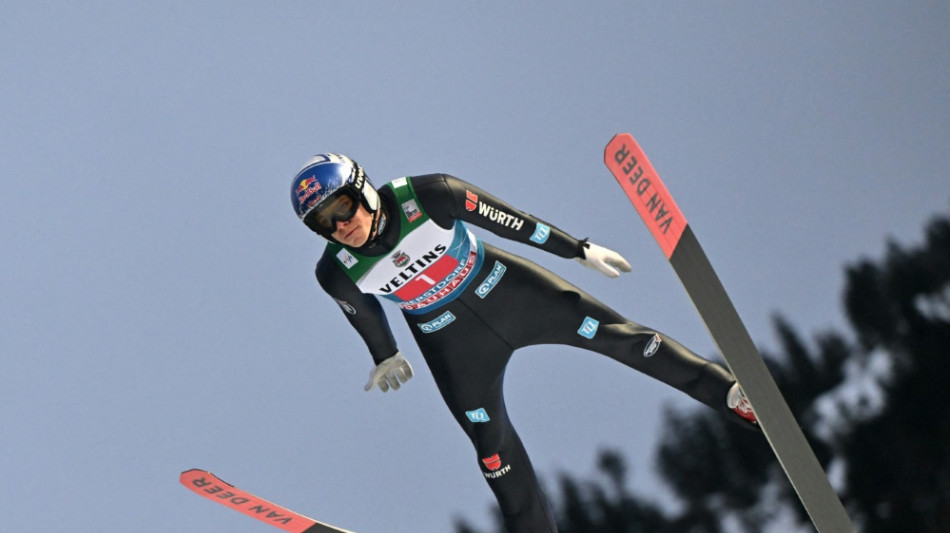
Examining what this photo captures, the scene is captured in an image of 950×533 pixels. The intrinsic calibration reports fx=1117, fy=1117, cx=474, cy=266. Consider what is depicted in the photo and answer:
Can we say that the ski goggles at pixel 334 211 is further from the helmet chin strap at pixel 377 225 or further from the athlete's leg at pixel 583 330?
the athlete's leg at pixel 583 330

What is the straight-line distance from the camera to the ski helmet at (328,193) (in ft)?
12.9

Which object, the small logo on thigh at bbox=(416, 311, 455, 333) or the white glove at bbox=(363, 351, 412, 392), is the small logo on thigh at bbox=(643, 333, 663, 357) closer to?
the small logo on thigh at bbox=(416, 311, 455, 333)

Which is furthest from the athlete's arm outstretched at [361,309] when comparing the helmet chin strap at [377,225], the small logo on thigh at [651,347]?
the small logo on thigh at [651,347]

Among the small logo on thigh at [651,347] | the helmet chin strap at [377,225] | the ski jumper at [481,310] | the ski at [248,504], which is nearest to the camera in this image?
the helmet chin strap at [377,225]

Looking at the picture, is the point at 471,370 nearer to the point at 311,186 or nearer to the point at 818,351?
the point at 311,186

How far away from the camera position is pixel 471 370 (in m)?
4.33

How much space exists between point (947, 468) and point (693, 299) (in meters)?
4.12

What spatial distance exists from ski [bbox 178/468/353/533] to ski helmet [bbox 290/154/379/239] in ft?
4.30

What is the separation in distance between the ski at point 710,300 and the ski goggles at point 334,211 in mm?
923

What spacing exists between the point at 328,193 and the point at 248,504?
5.08ft

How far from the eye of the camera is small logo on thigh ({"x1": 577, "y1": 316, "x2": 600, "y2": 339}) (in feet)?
14.3

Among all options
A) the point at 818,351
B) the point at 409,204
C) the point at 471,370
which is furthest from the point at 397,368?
the point at 818,351

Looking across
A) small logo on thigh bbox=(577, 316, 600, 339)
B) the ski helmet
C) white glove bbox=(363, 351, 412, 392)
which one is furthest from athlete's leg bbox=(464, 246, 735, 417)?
the ski helmet

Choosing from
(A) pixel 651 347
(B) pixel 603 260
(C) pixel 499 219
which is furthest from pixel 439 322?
(A) pixel 651 347
